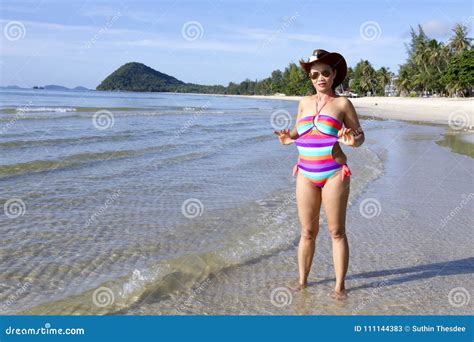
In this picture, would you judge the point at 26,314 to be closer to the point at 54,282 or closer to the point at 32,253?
the point at 54,282

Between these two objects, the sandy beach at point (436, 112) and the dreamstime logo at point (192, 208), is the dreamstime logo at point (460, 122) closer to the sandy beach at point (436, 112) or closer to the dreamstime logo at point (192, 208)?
the sandy beach at point (436, 112)

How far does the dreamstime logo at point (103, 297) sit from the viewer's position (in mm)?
4359

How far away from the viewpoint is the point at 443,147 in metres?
16.3

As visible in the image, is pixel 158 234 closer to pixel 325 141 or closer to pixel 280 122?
pixel 325 141

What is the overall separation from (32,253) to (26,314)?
1.54m

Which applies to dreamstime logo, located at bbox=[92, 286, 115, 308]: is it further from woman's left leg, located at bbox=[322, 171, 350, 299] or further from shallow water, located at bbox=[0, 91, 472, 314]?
woman's left leg, located at bbox=[322, 171, 350, 299]

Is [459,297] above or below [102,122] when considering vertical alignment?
below

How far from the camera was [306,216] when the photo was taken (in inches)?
176

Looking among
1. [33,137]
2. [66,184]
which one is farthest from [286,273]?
[33,137]

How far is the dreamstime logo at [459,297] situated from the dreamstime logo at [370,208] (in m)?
2.62

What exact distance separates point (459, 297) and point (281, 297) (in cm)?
162

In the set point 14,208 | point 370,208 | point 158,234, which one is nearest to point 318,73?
point 158,234

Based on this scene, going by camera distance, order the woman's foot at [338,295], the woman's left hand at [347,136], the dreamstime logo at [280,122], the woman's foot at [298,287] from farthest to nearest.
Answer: the dreamstime logo at [280,122], the woman's foot at [298,287], the woman's foot at [338,295], the woman's left hand at [347,136]

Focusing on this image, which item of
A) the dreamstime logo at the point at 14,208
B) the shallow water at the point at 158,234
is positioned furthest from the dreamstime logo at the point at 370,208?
the dreamstime logo at the point at 14,208
